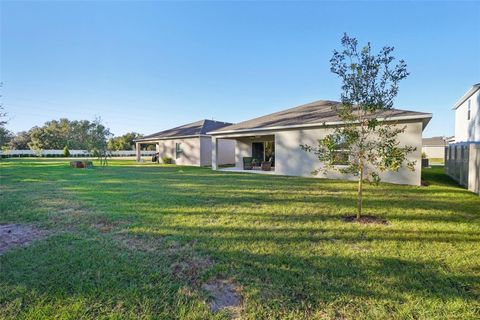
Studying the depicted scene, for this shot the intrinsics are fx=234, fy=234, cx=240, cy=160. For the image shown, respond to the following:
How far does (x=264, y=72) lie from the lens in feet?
67.2

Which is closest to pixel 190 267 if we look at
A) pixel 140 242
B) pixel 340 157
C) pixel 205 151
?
pixel 140 242

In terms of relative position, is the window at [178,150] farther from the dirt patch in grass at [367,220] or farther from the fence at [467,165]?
the fence at [467,165]

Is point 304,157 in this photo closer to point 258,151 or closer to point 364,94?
point 258,151

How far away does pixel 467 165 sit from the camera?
10148 millimetres

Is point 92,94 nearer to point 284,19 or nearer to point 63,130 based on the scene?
point 284,19

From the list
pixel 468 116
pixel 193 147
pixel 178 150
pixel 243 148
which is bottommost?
pixel 178 150

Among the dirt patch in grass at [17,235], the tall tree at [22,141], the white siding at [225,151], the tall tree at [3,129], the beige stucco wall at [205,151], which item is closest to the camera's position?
the dirt patch in grass at [17,235]

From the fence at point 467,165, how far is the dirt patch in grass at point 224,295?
10447mm

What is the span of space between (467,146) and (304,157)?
7073 millimetres

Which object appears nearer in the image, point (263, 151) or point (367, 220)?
point (367, 220)

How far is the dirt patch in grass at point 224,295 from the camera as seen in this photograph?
252cm

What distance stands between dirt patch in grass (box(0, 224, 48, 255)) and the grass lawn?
270 mm

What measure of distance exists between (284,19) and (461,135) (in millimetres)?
16723

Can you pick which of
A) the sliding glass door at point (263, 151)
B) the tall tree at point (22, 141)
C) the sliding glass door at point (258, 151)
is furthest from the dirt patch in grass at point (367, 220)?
the tall tree at point (22, 141)
